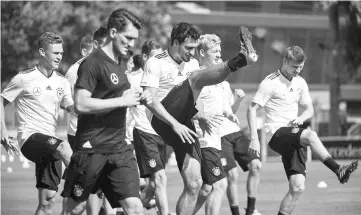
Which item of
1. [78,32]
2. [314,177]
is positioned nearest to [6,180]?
[314,177]

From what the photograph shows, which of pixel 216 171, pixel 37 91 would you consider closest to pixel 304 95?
pixel 216 171

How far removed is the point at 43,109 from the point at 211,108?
Result: 2.27m

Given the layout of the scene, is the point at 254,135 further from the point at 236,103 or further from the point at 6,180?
the point at 6,180

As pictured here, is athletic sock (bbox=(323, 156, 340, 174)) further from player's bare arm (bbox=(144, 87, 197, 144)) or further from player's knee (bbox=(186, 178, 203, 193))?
player's bare arm (bbox=(144, 87, 197, 144))

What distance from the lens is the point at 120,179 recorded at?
27.1 feet

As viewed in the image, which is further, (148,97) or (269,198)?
(269,198)

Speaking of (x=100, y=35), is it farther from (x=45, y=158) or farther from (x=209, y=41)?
(x=209, y=41)

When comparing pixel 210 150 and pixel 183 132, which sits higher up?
pixel 183 132

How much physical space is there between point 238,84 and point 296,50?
50.1 m

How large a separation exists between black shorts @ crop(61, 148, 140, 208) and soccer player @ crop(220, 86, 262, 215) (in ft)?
15.7

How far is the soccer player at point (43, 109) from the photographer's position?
415 inches

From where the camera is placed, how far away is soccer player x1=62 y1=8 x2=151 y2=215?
8.11m

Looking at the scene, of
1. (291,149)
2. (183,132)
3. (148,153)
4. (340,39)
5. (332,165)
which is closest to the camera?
(183,132)

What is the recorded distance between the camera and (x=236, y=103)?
45.9ft
